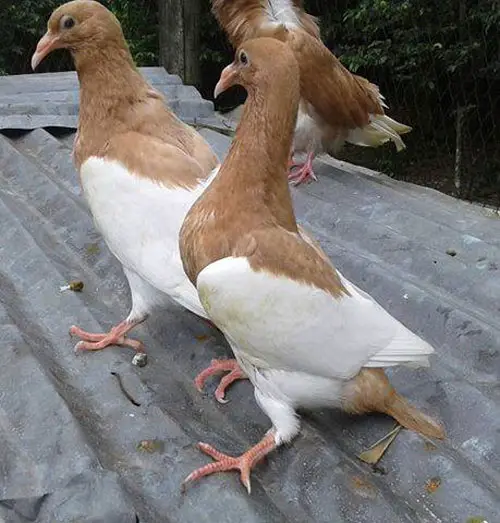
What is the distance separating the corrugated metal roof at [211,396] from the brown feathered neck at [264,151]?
568mm

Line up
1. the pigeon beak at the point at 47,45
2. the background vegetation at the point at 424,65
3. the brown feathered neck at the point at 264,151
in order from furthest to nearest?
the background vegetation at the point at 424,65 → the pigeon beak at the point at 47,45 → the brown feathered neck at the point at 264,151

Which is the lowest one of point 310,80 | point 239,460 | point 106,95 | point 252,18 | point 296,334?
point 239,460

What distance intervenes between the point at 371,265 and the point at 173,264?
0.69 m

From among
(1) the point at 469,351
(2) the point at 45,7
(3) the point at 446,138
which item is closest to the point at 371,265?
(1) the point at 469,351

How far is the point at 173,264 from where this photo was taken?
245 cm

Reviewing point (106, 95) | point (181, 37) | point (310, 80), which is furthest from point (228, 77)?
point (181, 37)

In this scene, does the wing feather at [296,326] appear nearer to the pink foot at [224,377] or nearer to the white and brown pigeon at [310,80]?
the pink foot at [224,377]

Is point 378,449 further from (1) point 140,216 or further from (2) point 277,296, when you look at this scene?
(1) point 140,216

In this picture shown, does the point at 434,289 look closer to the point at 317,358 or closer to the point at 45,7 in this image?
the point at 317,358

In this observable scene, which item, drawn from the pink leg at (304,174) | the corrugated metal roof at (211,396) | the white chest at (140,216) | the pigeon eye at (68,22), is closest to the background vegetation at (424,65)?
the pink leg at (304,174)

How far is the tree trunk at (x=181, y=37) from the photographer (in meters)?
6.00

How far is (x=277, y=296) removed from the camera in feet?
6.35

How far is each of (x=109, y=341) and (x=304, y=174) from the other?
1.70 metres

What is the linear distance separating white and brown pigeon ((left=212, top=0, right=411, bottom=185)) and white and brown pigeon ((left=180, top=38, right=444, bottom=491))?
1.69m
